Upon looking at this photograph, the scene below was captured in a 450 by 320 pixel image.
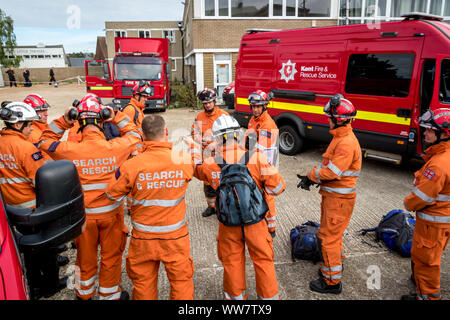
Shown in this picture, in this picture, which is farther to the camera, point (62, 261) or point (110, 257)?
point (62, 261)

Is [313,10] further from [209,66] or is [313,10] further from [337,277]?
[337,277]

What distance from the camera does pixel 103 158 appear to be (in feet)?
9.52

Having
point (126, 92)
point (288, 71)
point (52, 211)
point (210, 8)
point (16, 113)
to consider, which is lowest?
point (52, 211)

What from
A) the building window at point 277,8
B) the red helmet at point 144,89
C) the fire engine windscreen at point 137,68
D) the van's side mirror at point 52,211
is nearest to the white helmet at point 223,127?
the van's side mirror at point 52,211

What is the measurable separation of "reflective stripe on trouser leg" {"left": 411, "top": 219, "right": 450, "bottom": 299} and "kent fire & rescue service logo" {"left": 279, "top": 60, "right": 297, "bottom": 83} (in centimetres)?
529

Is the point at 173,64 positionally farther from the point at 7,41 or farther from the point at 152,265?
the point at 152,265

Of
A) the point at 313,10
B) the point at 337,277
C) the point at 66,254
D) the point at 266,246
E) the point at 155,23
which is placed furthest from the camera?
the point at 155,23

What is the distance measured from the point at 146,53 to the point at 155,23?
68.4 ft

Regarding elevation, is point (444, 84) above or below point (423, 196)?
above

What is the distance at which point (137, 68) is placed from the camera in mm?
15219

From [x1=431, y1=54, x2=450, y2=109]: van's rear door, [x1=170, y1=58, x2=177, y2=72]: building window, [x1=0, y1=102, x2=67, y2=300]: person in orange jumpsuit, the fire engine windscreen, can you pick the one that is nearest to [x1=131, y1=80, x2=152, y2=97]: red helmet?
[x1=0, y1=102, x2=67, y2=300]: person in orange jumpsuit

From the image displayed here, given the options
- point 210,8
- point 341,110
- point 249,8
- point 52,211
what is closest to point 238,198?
point 52,211

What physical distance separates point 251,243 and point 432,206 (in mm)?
1645
